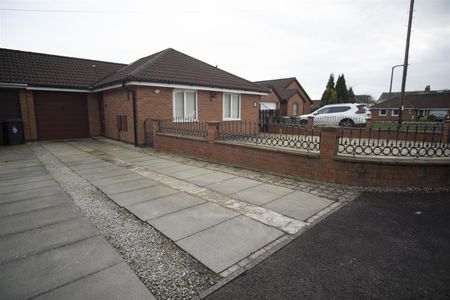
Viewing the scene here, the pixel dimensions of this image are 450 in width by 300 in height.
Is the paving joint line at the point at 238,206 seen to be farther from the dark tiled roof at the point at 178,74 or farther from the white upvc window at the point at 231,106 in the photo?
the white upvc window at the point at 231,106

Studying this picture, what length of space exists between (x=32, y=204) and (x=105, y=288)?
10.9 feet

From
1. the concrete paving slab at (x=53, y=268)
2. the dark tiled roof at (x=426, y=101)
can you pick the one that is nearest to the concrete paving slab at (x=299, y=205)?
the concrete paving slab at (x=53, y=268)

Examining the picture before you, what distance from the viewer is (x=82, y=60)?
1691cm

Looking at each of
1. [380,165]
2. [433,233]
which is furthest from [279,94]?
[433,233]

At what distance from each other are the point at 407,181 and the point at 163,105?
9838mm

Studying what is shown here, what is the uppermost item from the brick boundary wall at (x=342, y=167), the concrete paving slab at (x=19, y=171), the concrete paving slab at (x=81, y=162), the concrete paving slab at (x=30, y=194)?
the brick boundary wall at (x=342, y=167)

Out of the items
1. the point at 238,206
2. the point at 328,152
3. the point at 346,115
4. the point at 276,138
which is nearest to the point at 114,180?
the point at 238,206

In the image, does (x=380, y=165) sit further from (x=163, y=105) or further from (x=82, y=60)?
(x=82, y=60)

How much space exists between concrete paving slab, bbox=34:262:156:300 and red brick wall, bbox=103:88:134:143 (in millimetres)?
9759

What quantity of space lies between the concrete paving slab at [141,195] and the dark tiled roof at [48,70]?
11.9 m

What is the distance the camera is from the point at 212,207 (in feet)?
14.4

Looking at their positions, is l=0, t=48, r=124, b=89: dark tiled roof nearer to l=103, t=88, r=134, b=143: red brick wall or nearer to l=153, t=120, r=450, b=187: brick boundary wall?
l=103, t=88, r=134, b=143: red brick wall

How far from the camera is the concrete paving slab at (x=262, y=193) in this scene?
15.5 ft

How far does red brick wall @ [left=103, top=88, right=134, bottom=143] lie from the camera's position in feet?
38.2
